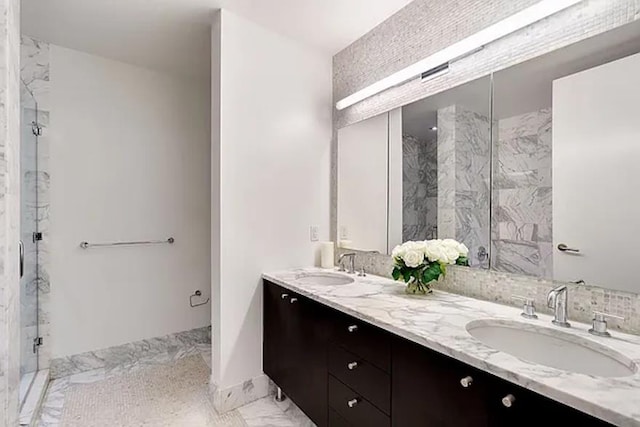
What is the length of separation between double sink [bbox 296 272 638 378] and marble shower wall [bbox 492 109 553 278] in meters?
0.30

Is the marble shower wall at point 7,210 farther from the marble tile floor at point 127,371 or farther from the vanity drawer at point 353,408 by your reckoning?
the vanity drawer at point 353,408

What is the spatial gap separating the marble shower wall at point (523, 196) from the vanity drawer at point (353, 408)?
2.75 feet

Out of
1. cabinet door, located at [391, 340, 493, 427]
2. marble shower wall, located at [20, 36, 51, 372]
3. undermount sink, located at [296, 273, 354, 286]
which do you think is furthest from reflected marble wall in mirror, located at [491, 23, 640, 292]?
marble shower wall, located at [20, 36, 51, 372]

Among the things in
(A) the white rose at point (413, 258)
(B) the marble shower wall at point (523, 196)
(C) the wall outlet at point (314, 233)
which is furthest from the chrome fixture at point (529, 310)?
(C) the wall outlet at point (314, 233)

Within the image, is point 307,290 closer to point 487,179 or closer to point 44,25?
point 487,179

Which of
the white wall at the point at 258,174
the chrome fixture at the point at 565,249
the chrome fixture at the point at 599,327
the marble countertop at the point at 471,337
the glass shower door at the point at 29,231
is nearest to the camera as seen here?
the marble countertop at the point at 471,337

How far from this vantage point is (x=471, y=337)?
43.9 inches

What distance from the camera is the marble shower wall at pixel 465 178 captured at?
1644mm

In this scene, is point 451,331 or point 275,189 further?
point 275,189

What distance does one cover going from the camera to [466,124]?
68.7 inches

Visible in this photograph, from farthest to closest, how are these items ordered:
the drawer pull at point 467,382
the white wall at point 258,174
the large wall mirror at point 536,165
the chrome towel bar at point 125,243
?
the chrome towel bar at point 125,243 → the white wall at point 258,174 → the large wall mirror at point 536,165 → the drawer pull at point 467,382

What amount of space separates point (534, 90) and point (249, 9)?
1629 millimetres

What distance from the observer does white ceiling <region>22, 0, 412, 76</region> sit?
201 centimetres

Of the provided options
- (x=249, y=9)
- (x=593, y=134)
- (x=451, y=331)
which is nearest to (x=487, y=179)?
(x=593, y=134)
